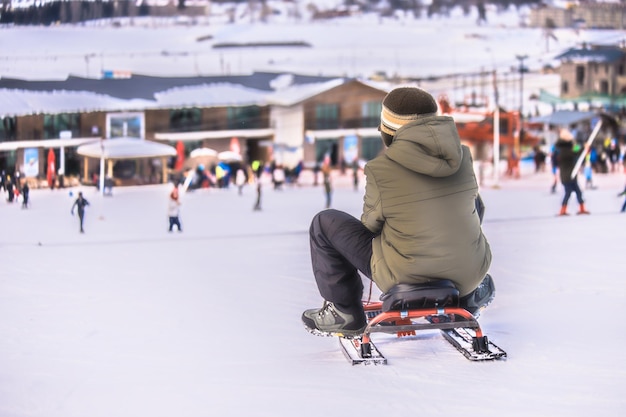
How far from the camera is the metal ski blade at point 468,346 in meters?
3.04

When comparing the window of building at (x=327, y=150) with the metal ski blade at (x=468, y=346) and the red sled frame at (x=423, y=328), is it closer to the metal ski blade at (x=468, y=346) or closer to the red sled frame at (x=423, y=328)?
the metal ski blade at (x=468, y=346)

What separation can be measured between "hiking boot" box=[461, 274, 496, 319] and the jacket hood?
477 millimetres

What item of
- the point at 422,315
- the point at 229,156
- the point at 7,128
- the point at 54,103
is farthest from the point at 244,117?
the point at 422,315

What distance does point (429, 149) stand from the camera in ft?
9.28

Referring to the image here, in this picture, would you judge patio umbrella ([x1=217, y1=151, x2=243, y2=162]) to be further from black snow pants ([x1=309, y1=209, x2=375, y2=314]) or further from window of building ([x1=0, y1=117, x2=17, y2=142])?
black snow pants ([x1=309, y1=209, x2=375, y2=314])

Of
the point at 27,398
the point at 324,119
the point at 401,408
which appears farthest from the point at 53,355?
the point at 324,119

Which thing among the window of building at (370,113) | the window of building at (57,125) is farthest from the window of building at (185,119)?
the window of building at (370,113)

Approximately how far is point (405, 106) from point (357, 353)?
75 cm

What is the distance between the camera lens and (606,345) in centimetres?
331

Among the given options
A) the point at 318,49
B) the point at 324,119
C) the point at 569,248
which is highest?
the point at 318,49

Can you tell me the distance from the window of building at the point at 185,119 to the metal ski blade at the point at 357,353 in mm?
2518

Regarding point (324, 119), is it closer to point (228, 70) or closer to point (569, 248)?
point (228, 70)

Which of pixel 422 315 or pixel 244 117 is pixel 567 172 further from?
pixel 422 315

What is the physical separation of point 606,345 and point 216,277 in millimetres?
2263
